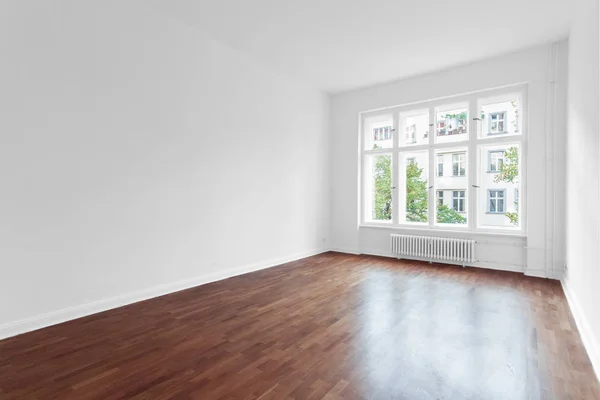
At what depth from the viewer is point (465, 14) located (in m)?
3.93

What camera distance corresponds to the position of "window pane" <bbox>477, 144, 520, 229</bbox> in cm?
530

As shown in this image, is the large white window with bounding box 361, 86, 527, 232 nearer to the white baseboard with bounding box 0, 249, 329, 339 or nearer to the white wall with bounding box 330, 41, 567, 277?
the white wall with bounding box 330, 41, 567, 277

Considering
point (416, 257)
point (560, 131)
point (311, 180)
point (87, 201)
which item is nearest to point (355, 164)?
point (311, 180)

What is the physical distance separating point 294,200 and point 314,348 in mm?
3821

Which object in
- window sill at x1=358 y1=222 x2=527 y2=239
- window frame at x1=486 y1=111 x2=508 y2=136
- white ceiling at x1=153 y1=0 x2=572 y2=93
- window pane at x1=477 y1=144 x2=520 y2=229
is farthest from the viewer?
window frame at x1=486 y1=111 x2=508 y2=136

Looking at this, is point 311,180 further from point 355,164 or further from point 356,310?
point 356,310

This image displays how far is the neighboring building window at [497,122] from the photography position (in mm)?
5441

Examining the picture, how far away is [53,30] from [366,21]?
3.36m

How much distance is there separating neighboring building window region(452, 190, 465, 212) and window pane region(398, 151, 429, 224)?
46cm

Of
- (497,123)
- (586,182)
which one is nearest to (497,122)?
(497,123)

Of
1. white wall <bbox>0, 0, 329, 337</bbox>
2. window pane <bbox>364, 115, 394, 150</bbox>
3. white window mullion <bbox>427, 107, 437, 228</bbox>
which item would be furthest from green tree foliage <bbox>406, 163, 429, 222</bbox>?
white wall <bbox>0, 0, 329, 337</bbox>

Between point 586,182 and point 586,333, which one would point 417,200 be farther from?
point 586,333

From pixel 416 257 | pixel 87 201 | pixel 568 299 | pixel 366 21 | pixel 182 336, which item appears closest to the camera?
pixel 182 336

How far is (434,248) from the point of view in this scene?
581 cm
